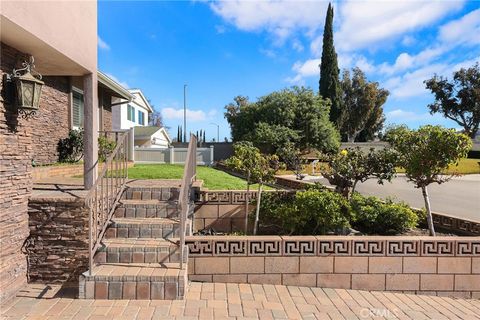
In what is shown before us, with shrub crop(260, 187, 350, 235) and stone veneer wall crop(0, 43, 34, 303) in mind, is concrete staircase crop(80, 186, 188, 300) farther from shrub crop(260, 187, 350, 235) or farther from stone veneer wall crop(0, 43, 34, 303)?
shrub crop(260, 187, 350, 235)

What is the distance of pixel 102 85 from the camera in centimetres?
1013

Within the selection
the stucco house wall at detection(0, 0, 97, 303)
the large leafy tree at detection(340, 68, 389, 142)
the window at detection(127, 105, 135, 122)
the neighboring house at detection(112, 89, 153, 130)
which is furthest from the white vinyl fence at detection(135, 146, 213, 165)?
the large leafy tree at detection(340, 68, 389, 142)

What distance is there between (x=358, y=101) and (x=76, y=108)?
3216 cm

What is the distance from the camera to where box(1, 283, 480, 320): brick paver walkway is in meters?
3.09

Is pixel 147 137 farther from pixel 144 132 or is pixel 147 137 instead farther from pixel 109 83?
pixel 109 83

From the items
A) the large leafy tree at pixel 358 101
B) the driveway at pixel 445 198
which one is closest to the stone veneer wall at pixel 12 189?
the driveway at pixel 445 198

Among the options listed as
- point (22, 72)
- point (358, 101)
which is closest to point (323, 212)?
point (22, 72)

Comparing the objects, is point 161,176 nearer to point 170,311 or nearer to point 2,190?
point 2,190

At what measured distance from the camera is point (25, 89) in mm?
3617

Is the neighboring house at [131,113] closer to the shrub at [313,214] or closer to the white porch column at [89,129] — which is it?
the white porch column at [89,129]

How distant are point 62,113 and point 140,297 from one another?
7021mm

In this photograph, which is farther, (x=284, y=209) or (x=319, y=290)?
(x=284, y=209)

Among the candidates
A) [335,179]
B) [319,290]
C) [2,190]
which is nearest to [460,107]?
[335,179]

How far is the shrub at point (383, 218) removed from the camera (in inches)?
190
